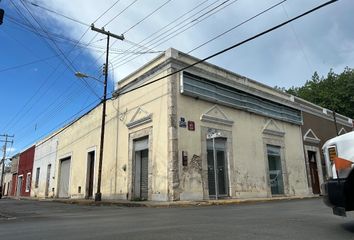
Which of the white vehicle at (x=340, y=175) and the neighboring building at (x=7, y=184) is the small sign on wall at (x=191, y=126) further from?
the neighboring building at (x=7, y=184)

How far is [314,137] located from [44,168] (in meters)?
26.3

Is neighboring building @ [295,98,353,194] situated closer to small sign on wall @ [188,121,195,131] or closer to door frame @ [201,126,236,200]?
door frame @ [201,126,236,200]

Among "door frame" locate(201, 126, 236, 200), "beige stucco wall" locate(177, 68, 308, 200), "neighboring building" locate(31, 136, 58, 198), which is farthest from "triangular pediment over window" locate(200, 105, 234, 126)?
"neighboring building" locate(31, 136, 58, 198)

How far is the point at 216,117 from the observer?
19719 mm

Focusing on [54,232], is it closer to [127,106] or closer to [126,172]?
[126,172]

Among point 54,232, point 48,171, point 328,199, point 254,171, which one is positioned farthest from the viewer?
point 48,171

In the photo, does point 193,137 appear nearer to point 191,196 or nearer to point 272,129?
point 191,196

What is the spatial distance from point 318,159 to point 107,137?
17501mm

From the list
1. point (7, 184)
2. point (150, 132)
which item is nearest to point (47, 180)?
point (150, 132)

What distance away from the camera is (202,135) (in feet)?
61.2

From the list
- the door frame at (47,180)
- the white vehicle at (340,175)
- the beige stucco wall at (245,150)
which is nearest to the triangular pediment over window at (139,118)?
the beige stucco wall at (245,150)

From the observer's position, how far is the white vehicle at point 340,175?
5074mm

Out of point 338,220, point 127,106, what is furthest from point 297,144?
point 338,220

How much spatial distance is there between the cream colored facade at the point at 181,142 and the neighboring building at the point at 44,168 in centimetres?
729
